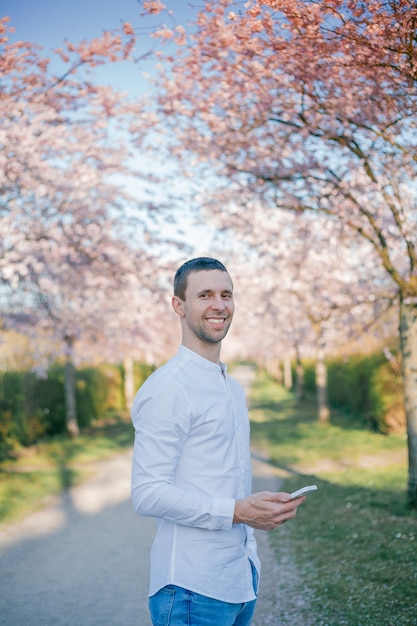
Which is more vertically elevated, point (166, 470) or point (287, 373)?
point (166, 470)

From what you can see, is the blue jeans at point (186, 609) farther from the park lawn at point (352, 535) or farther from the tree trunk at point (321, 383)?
the tree trunk at point (321, 383)

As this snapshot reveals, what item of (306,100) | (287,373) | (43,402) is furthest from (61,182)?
(287,373)

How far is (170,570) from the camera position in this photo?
2334 mm

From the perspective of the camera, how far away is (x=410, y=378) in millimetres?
7375

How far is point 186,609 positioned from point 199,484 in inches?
17.6

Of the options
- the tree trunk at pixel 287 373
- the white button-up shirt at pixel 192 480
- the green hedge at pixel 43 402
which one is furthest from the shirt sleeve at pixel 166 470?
the tree trunk at pixel 287 373

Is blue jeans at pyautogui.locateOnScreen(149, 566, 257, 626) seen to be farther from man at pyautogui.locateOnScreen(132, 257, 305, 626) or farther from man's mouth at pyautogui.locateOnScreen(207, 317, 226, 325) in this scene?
man's mouth at pyautogui.locateOnScreen(207, 317, 226, 325)

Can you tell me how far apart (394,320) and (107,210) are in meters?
7.58

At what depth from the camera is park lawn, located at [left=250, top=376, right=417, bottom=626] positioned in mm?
4941

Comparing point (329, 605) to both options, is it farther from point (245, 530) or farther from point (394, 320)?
point (394, 320)

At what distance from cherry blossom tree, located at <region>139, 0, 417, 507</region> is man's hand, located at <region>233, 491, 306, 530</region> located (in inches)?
125

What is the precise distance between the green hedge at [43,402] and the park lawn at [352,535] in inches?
246

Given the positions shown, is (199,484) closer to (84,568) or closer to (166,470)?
(166,470)

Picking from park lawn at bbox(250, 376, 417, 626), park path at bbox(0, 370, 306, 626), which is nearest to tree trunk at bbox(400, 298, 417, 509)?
park lawn at bbox(250, 376, 417, 626)
